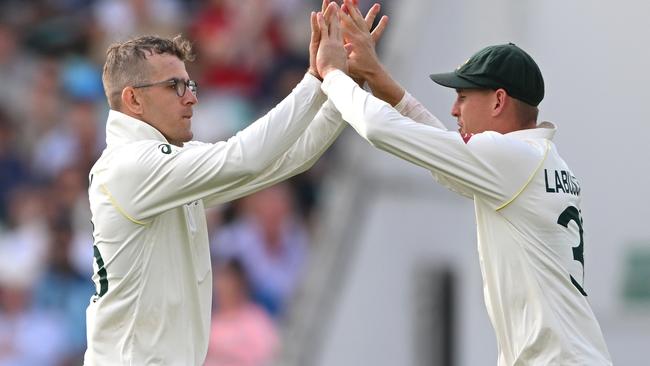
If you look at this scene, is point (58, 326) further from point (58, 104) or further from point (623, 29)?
point (623, 29)

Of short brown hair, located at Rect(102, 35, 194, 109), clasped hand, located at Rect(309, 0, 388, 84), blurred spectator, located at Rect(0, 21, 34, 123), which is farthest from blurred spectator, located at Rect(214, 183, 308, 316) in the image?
short brown hair, located at Rect(102, 35, 194, 109)

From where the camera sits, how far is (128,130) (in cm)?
593

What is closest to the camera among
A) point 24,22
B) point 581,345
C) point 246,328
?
point 581,345

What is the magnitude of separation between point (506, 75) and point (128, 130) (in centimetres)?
157

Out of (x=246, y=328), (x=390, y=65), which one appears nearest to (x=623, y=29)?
(x=390, y=65)

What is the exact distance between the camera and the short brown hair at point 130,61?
598 centimetres

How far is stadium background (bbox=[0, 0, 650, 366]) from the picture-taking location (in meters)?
10.6

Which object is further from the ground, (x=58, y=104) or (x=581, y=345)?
(x=58, y=104)

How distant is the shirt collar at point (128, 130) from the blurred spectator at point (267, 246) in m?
4.96

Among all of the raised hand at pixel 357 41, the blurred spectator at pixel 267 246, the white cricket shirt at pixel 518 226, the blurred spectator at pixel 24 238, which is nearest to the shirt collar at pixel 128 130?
the white cricket shirt at pixel 518 226

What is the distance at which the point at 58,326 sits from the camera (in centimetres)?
1113

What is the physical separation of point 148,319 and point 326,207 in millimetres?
5523

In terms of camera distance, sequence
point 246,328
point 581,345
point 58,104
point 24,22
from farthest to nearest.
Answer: point 24,22, point 58,104, point 246,328, point 581,345

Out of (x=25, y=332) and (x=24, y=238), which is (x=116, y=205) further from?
(x=24, y=238)
